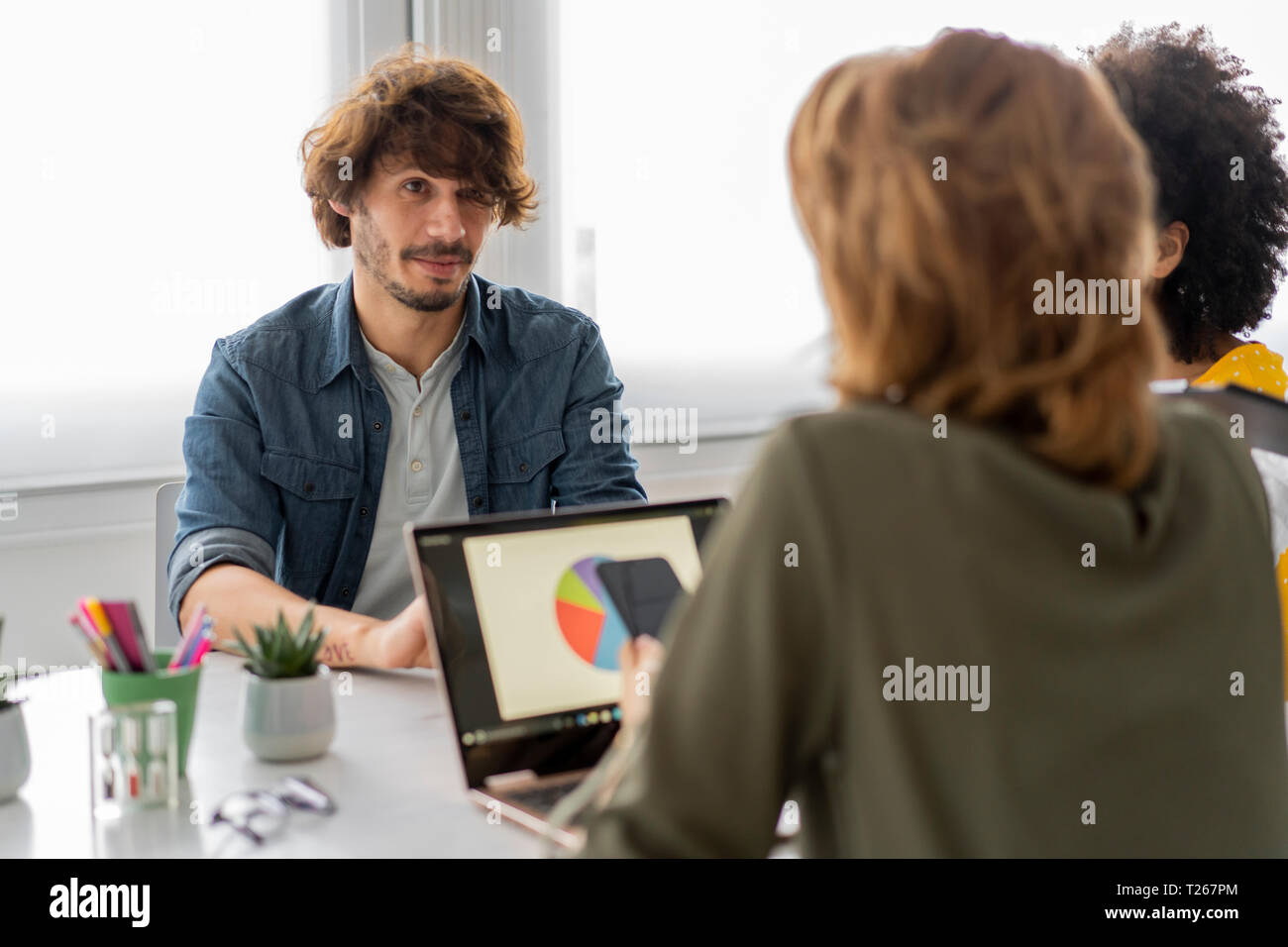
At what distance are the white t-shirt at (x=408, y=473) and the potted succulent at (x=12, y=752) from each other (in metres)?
0.78

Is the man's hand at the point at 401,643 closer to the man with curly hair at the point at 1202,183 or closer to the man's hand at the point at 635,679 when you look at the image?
the man's hand at the point at 635,679

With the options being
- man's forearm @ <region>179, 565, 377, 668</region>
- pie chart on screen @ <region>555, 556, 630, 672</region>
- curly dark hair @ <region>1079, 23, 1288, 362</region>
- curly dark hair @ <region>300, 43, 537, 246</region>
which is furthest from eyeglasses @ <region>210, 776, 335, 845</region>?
curly dark hair @ <region>1079, 23, 1288, 362</region>

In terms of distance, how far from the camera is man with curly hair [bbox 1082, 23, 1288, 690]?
1.79 metres

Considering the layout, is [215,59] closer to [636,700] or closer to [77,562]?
[77,562]

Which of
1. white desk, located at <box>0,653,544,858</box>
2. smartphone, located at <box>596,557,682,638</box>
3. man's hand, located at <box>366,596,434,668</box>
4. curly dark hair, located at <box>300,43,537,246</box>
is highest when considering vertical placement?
curly dark hair, located at <box>300,43,537,246</box>

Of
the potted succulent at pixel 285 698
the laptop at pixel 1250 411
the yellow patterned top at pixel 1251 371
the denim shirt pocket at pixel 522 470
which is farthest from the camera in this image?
the denim shirt pocket at pixel 522 470

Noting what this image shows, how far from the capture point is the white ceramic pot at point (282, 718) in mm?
1082

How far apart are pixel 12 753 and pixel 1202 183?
5.53 ft

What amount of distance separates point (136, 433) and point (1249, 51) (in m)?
3.41

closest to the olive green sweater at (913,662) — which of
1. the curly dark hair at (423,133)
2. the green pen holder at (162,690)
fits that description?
the green pen holder at (162,690)

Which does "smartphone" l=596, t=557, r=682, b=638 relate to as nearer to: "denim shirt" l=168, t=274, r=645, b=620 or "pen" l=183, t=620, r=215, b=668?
"pen" l=183, t=620, r=215, b=668

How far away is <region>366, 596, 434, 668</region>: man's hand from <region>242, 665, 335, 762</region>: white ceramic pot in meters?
0.24

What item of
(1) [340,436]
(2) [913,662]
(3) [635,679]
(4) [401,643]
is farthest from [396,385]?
(2) [913,662]

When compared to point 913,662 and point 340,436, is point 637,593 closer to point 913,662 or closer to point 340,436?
point 913,662
